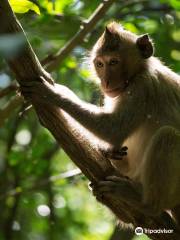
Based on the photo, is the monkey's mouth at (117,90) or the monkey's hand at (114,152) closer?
the monkey's hand at (114,152)

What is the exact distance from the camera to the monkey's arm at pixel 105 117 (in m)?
5.82

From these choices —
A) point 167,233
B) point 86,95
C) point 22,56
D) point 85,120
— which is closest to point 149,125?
point 85,120

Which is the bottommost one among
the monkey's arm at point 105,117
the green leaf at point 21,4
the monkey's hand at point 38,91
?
the monkey's arm at point 105,117

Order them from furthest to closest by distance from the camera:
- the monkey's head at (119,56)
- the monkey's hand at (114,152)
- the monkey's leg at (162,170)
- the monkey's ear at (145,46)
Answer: the monkey's ear at (145,46), the monkey's head at (119,56), the monkey's hand at (114,152), the monkey's leg at (162,170)

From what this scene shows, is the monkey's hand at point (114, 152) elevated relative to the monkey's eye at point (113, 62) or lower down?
lower down

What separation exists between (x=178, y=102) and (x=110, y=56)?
0.96m

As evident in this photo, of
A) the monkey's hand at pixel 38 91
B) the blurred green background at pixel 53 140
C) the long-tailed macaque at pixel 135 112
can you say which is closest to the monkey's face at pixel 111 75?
the long-tailed macaque at pixel 135 112

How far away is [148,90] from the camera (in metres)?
6.29

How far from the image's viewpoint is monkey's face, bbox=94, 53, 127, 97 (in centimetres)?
628

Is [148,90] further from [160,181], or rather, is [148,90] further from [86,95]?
[86,95]

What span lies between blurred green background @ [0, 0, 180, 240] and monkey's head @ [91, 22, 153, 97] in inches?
23.0

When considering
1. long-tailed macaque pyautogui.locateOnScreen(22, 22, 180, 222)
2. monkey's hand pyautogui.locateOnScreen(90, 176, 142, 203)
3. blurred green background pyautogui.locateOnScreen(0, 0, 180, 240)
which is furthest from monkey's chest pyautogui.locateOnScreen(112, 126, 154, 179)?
blurred green background pyautogui.locateOnScreen(0, 0, 180, 240)

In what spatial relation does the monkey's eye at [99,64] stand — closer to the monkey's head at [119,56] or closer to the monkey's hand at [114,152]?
the monkey's head at [119,56]

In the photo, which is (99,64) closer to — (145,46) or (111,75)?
(111,75)
